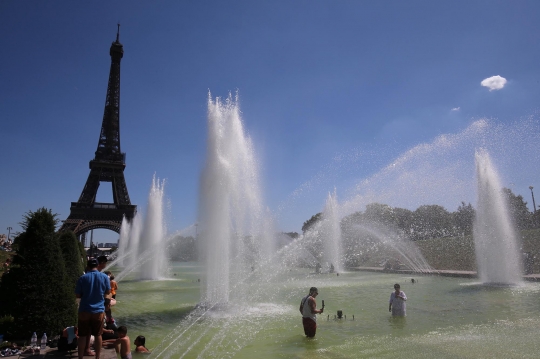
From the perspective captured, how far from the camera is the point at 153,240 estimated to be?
30625 millimetres

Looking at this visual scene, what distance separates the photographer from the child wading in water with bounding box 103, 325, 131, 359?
718 centimetres

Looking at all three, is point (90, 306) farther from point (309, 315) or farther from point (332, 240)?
point (332, 240)

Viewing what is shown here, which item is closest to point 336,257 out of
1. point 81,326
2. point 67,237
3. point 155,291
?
point 155,291

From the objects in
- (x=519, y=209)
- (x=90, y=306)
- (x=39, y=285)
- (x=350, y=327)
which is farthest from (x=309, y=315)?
(x=519, y=209)

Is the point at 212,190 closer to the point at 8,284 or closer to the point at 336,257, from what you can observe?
the point at 8,284

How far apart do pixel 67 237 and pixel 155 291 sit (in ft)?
21.6

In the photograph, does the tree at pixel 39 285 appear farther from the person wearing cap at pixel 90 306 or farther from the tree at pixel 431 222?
the tree at pixel 431 222

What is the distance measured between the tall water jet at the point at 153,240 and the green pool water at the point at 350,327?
1229 cm

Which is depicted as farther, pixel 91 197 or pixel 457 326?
pixel 91 197

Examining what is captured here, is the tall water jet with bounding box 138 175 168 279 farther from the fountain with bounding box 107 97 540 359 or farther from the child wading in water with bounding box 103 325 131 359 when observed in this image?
the child wading in water with bounding box 103 325 131 359

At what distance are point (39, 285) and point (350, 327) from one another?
774 centimetres

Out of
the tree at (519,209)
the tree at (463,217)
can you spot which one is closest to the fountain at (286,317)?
the tree at (519,209)

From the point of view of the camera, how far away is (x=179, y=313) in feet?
43.0

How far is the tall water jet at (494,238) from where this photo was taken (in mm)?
19719
